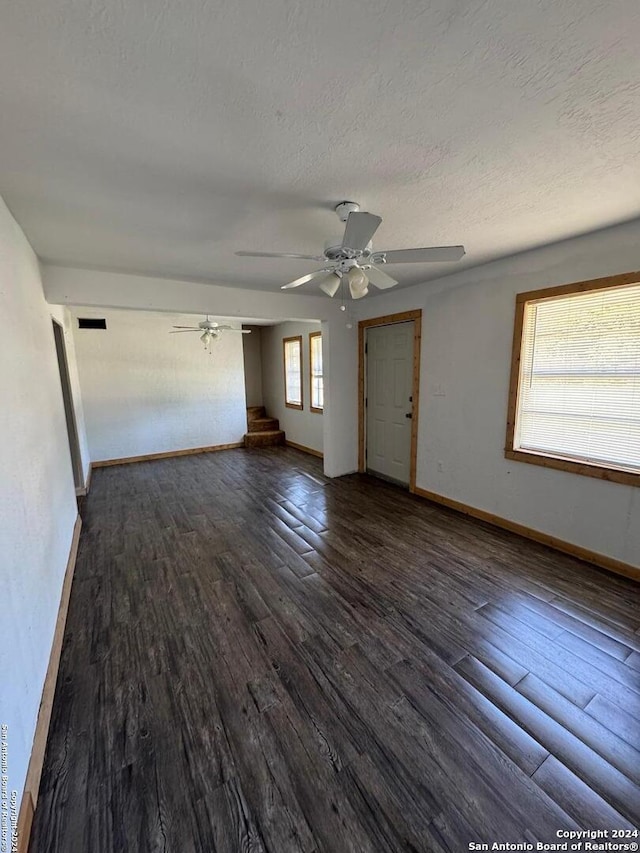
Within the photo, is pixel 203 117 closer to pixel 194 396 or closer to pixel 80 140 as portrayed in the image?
pixel 80 140

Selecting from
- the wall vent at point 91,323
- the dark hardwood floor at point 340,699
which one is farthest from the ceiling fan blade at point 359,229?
the wall vent at point 91,323

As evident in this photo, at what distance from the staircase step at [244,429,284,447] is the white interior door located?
2.61 meters

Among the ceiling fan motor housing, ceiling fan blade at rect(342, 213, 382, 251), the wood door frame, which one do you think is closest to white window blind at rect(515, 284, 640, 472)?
the wood door frame

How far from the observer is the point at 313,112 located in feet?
4.18

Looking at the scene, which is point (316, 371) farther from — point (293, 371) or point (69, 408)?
point (69, 408)

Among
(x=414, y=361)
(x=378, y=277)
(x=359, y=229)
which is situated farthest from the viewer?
(x=414, y=361)

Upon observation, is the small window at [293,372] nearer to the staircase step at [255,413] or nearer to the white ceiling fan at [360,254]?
the staircase step at [255,413]

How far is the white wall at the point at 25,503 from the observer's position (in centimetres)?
128

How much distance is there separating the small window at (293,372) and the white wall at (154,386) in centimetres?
89

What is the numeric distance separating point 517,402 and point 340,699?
2726 millimetres

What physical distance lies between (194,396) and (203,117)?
5.63 meters

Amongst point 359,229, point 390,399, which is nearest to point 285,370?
point 390,399

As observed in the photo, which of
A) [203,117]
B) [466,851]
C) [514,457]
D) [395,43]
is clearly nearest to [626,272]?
[514,457]

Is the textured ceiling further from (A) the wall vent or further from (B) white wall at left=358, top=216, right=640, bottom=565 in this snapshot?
(A) the wall vent
